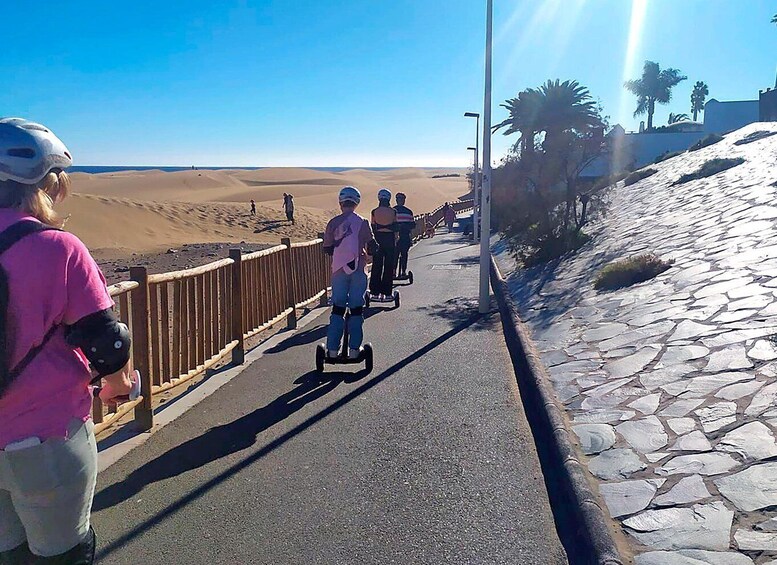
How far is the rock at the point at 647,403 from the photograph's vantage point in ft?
18.1

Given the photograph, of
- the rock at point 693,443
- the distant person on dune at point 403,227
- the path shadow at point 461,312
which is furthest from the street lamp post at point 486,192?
the rock at point 693,443

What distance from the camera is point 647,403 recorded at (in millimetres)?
5633

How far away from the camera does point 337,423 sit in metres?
5.96

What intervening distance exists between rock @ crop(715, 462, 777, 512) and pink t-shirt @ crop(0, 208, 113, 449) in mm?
3513

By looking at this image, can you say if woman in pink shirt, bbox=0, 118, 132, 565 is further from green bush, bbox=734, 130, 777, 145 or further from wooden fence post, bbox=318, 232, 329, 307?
green bush, bbox=734, 130, 777, 145

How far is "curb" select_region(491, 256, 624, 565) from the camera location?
3.73 m

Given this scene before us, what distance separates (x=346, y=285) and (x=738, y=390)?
12.8 ft

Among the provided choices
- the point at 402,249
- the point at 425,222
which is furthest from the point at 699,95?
the point at 402,249

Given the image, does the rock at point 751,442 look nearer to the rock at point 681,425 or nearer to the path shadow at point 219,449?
the rock at point 681,425

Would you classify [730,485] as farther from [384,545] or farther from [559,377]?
[559,377]

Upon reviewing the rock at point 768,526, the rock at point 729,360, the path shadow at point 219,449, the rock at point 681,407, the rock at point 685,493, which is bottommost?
the path shadow at point 219,449

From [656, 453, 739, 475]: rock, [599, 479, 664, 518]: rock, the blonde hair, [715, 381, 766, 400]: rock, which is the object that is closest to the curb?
[599, 479, 664, 518]: rock

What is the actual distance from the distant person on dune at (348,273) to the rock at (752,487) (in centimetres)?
414

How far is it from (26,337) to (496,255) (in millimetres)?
20343
